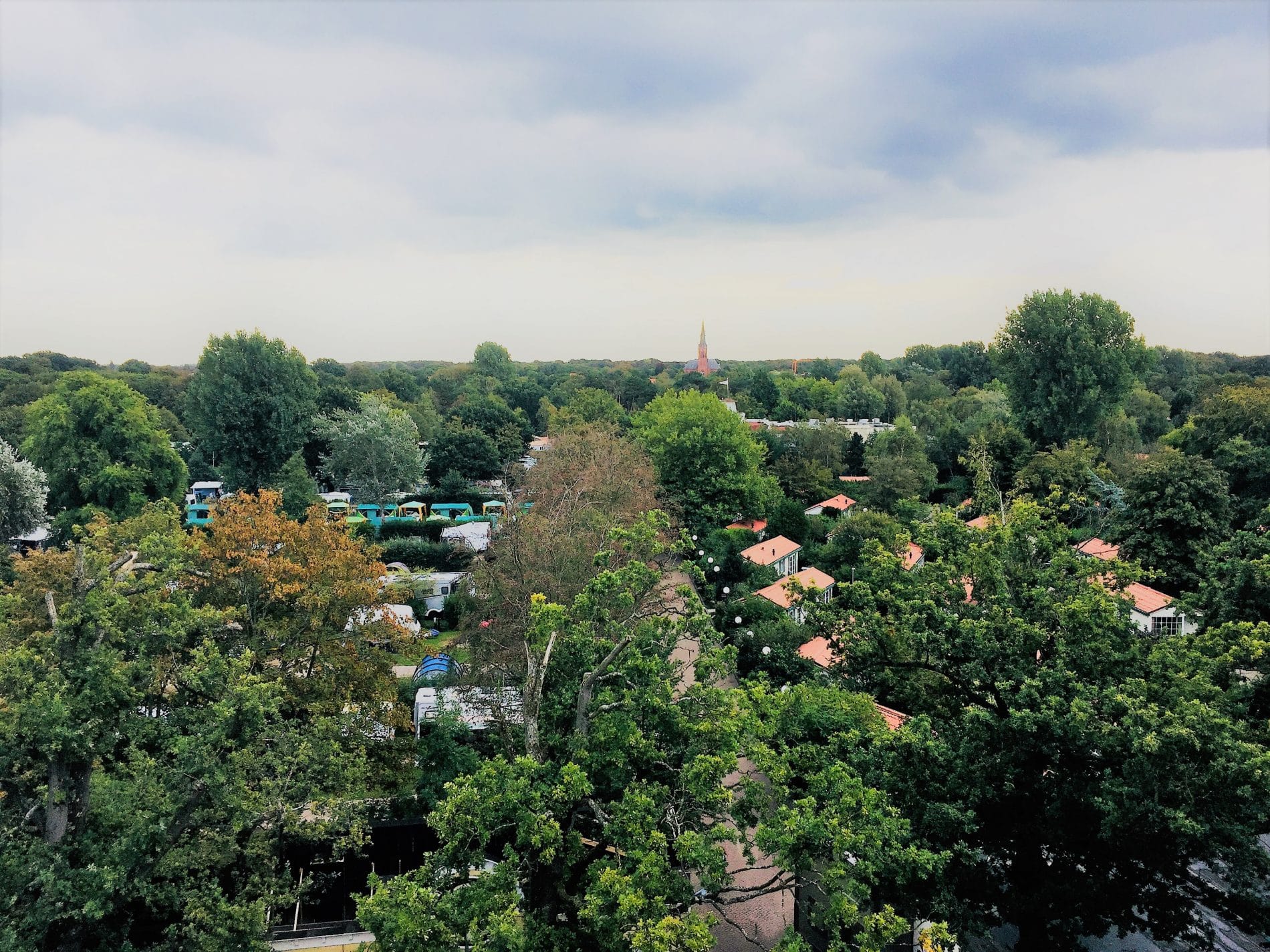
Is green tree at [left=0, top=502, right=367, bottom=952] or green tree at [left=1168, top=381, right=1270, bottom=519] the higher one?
green tree at [left=1168, top=381, right=1270, bottom=519]

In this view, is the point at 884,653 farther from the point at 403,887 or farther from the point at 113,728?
the point at 113,728

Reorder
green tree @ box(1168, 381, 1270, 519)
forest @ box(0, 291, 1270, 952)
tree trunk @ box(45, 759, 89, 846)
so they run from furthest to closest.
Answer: green tree @ box(1168, 381, 1270, 519) → tree trunk @ box(45, 759, 89, 846) → forest @ box(0, 291, 1270, 952)

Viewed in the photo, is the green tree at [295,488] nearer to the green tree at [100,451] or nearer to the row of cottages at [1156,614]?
the green tree at [100,451]

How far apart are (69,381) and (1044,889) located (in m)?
33.8

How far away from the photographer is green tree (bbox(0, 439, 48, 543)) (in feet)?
75.2

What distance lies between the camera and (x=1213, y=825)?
23.6 feet

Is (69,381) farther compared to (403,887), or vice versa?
(69,381)

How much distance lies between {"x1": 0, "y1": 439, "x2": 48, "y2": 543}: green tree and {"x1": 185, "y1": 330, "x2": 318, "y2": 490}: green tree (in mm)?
8551

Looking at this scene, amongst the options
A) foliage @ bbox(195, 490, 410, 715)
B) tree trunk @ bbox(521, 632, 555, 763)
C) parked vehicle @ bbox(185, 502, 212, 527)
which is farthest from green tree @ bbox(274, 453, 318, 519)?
tree trunk @ bbox(521, 632, 555, 763)

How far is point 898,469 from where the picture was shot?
2781 centimetres

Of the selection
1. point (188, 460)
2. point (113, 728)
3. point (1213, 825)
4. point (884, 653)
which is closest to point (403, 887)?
point (113, 728)

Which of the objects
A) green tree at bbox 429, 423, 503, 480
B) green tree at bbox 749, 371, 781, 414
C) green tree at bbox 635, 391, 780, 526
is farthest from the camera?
green tree at bbox 749, 371, 781, 414

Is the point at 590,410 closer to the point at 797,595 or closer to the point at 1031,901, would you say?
the point at 797,595

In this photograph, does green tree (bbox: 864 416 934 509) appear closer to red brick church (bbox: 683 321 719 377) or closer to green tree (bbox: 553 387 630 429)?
green tree (bbox: 553 387 630 429)
